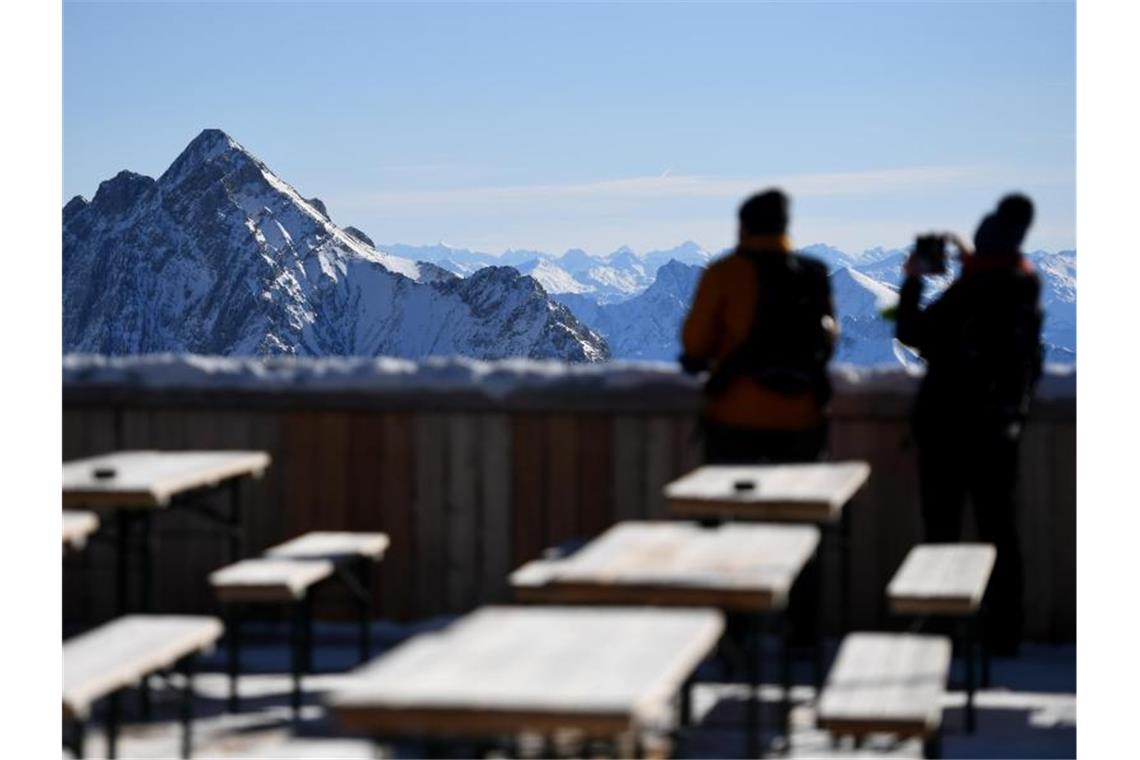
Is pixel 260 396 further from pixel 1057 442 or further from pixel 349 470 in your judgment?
pixel 1057 442

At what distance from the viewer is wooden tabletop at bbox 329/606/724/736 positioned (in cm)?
424

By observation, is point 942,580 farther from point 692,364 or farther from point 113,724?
point 113,724

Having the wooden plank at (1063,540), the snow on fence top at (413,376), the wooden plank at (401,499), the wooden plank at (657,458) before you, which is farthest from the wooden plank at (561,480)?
the wooden plank at (1063,540)

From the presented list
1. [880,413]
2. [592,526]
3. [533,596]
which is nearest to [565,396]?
[592,526]

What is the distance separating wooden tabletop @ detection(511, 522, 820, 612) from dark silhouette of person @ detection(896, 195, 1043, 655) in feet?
8.12

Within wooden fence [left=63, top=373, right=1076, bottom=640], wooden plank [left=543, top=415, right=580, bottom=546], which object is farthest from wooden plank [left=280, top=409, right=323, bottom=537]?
wooden plank [left=543, top=415, right=580, bottom=546]

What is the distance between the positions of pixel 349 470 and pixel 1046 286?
3.13m

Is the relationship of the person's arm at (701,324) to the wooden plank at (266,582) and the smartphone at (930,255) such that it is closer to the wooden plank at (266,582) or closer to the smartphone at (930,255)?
the smartphone at (930,255)

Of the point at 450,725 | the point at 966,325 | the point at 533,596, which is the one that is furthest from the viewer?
the point at 966,325

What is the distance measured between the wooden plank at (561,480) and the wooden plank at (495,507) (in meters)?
0.18

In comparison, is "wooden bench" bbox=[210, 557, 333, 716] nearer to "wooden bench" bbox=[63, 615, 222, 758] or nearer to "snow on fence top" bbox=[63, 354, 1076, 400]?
"wooden bench" bbox=[63, 615, 222, 758]

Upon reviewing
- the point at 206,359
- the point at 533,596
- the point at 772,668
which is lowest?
the point at 772,668

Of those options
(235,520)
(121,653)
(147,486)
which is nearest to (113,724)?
(121,653)

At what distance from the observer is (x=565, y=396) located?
9.66 meters
